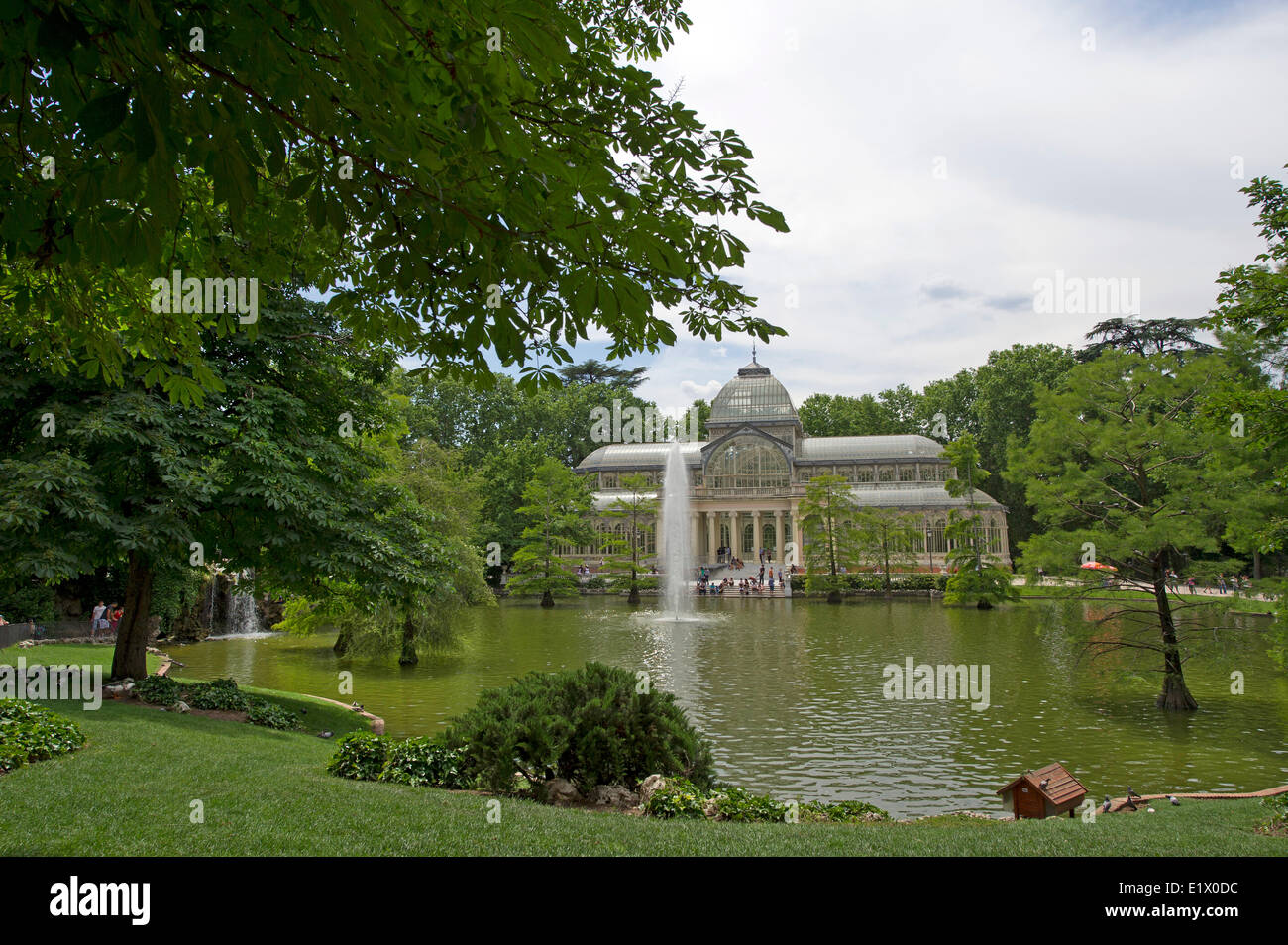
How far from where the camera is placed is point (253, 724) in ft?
34.7

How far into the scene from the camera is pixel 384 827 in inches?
210

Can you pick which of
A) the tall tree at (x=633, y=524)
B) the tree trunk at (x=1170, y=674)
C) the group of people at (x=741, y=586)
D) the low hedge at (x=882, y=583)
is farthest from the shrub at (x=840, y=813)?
the group of people at (x=741, y=586)

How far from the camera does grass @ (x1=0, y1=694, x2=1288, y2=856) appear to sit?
4.93 metres

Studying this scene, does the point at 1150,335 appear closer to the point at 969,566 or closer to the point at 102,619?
the point at 969,566

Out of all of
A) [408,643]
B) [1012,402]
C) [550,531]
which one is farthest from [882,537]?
[408,643]

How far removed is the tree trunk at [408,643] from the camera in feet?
59.1

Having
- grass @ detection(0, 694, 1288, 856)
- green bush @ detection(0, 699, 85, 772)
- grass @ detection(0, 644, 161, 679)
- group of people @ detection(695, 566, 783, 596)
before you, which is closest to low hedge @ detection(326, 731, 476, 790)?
grass @ detection(0, 694, 1288, 856)

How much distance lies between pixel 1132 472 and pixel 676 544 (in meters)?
24.4

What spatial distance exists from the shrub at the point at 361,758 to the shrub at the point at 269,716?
11.2 feet

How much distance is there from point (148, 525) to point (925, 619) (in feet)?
81.6

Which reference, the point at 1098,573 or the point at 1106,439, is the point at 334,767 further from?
the point at 1106,439

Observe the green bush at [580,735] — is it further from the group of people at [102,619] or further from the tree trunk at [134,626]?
the group of people at [102,619]

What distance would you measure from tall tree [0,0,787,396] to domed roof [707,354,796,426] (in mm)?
56094

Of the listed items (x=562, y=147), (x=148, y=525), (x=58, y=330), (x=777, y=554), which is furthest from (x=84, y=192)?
(x=777, y=554)
